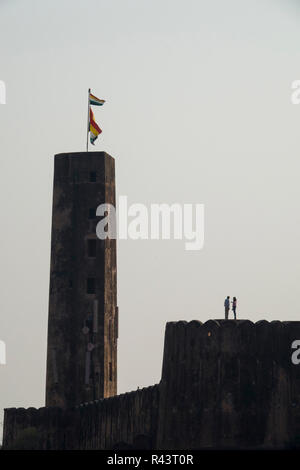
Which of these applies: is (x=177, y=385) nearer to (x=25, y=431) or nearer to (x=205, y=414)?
(x=205, y=414)

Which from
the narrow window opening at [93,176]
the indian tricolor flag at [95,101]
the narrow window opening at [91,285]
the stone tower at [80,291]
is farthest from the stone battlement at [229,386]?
the indian tricolor flag at [95,101]

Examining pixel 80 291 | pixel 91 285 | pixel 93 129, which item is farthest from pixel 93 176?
pixel 80 291

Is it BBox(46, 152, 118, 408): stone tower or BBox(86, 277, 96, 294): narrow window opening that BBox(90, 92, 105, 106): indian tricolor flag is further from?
BBox(86, 277, 96, 294): narrow window opening

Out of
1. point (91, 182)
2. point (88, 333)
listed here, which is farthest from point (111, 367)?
point (91, 182)

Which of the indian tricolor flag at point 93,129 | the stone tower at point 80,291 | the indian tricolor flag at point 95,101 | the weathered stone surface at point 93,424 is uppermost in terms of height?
the indian tricolor flag at point 95,101

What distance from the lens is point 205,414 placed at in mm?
97375

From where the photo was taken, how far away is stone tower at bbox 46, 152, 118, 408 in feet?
381

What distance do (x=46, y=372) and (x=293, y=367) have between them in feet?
84.1

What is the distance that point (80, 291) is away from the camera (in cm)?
11675

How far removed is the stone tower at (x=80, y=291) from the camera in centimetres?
11612

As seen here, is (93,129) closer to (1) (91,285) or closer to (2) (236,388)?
(1) (91,285)

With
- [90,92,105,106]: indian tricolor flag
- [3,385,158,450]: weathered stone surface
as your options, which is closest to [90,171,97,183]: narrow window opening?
[90,92,105,106]: indian tricolor flag

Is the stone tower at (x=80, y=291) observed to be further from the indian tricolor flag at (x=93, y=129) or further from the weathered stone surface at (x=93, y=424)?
the indian tricolor flag at (x=93, y=129)
